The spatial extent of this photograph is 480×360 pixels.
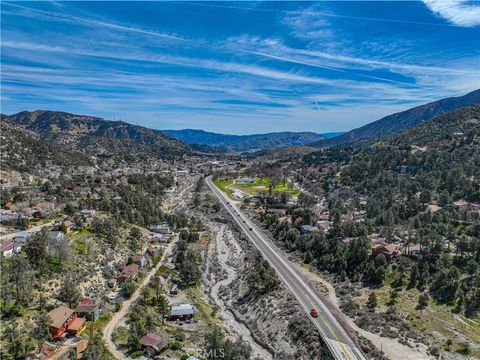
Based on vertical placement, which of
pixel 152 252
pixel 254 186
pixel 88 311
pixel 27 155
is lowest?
pixel 152 252

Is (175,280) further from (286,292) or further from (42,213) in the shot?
(42,213)

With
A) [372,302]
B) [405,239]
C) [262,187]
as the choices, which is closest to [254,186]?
[262,187]

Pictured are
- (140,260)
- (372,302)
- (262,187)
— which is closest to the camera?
(372,302)

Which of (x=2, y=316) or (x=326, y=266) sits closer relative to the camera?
(x=2, y=316)

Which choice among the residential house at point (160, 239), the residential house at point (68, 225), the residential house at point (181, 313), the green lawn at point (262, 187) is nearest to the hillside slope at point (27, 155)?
the residential house at point (68, 225)

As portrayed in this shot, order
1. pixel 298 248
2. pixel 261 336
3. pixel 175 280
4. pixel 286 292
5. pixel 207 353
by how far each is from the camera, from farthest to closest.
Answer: pixel 298 248
pixel 175 280
pixel 286 292
pixel 261 336
pixel 207 353

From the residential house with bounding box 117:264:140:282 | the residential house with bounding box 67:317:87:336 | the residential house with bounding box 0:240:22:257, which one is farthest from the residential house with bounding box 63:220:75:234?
the residential house with bounding box 67:317:87:336

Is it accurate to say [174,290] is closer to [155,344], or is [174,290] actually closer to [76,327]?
[76,327]

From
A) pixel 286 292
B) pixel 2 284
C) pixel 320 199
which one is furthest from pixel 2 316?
pixel 320 199
